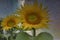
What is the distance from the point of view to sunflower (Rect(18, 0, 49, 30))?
1.46 feet

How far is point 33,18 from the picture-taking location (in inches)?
A: 18.1

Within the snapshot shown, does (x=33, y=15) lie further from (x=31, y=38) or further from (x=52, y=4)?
(x=52, y=4)

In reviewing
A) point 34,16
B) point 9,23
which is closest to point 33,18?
point 34,16

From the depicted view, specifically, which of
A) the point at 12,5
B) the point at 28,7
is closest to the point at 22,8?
the point at 28,7

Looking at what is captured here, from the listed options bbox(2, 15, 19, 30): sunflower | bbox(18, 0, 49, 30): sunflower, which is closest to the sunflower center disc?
bbox(18, 0, 49, 30): sunflower

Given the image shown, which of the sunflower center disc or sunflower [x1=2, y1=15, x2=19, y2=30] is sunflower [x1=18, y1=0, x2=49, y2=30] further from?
sunflower [x1=2, y1=15, x2=19, y2=30]

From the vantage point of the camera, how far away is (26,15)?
0.47 m

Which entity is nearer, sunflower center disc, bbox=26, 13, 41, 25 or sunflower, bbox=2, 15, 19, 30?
sunflower center disc, bbox=26, 13, 41, 25

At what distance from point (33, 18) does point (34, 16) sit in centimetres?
2

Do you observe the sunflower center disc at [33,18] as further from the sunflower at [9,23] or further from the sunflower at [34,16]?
the sunflower at [9,23]

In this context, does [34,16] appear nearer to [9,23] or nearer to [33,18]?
[33,18]

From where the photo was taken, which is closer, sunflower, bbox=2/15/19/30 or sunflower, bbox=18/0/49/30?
sunflower, bbox=18/0/49/30

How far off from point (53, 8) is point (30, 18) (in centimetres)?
66

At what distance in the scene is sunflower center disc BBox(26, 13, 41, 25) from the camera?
1.49 ft
